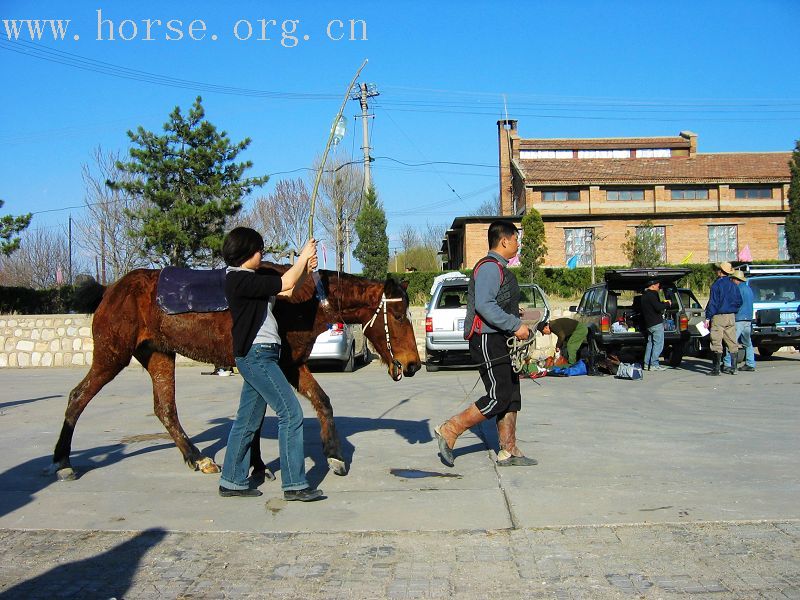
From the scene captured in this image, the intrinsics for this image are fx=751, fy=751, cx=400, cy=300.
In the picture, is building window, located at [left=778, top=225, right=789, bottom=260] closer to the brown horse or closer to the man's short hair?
the man's short hair

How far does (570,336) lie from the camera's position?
51.8 ft

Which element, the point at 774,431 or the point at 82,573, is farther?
the point at 774,431

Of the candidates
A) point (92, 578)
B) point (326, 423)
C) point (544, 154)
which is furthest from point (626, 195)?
point (92, 578)

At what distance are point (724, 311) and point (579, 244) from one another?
33.2 metres

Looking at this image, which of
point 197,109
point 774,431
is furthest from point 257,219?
point 774,431

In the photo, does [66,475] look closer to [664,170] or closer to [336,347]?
[336,347]

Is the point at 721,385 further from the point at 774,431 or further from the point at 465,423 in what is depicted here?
the point at 465,423

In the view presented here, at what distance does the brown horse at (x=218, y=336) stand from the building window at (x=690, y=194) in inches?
1760

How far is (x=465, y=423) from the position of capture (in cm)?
652

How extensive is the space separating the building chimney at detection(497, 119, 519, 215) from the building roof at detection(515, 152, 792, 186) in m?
2.39

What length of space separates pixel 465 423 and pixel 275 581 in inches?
109

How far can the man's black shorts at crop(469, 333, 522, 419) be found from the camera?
639 centimetres

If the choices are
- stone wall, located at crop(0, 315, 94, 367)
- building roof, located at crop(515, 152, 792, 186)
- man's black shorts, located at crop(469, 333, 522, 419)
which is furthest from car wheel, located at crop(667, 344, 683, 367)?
building roof, located at crop(515, 152, 792, 186)

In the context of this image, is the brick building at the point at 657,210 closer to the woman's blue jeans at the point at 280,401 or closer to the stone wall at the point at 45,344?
the stone wall at the point at 45,344
